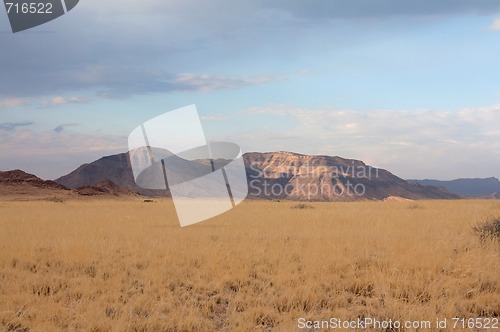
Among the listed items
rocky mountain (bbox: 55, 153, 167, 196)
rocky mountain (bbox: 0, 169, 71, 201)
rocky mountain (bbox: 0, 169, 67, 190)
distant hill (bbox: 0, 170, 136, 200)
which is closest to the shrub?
distant hill (bbox: 0, 170, 136, 200)

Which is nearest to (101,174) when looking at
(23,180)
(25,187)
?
(23,180)

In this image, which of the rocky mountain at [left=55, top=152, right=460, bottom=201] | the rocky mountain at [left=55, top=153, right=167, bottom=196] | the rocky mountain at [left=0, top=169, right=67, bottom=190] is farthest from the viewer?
the rocky mountain at [left=55, top=152, right=460, bottom=201]

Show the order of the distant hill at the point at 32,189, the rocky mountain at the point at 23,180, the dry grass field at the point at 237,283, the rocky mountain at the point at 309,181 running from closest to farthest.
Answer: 1. the dry grass field at the point at 237,283
2. the distant hill at the point at 32,189
3. the rocky mountain at the point at 23,180
4. the rocky mountain at the point at 309,181

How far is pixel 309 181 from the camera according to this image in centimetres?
16912

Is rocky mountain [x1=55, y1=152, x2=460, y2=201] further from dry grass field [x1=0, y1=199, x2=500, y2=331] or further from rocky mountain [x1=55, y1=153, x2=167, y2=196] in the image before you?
dry grass field [x1=0, y1=199, x2=500, y2=331]

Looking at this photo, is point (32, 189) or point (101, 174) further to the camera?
point (101, 174)

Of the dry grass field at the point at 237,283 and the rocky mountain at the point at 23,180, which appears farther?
the rocky mountain at the point at 23,180

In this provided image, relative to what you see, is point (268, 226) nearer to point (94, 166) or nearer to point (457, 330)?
point (457, 330)

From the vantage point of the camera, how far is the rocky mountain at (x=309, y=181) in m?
151

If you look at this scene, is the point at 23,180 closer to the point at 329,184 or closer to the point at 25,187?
the point at 25,187

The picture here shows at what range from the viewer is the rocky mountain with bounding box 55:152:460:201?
151250 mm

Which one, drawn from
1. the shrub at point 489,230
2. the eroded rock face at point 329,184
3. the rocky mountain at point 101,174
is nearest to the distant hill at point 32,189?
the shrub at point 489,230

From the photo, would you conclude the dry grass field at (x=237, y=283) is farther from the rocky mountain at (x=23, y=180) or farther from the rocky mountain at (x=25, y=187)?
the rocky mountain at (x=23, y=180)

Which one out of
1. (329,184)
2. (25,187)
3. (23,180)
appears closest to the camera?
(25,187)
